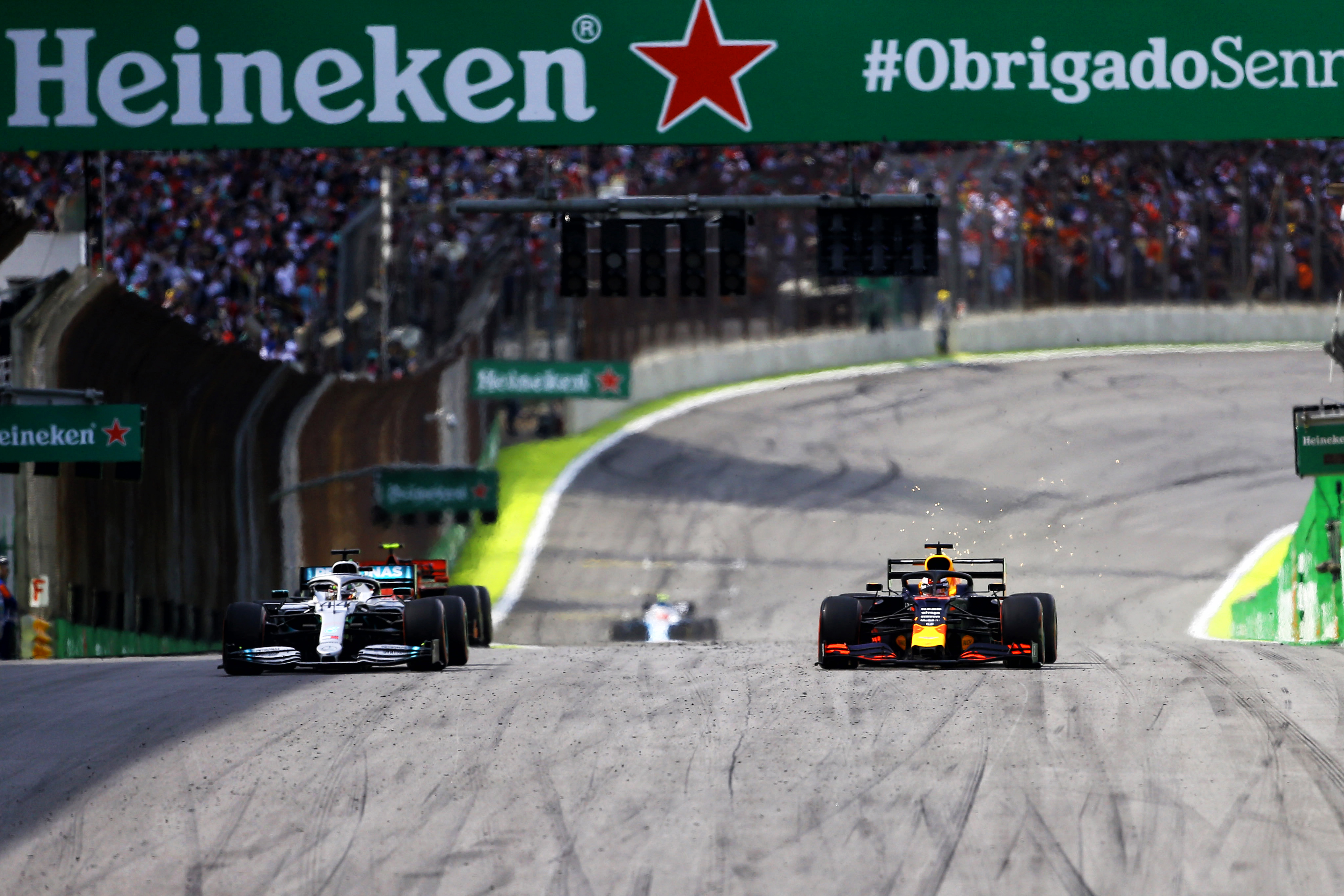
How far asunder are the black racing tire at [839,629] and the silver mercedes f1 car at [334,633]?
300cm

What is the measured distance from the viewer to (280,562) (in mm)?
24922

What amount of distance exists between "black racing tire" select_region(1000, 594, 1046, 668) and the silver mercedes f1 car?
4.39m

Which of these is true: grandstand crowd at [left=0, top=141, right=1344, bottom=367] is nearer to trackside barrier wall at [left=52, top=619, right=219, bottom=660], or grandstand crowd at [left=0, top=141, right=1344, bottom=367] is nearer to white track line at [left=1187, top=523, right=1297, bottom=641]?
white track line at [left=1187, top=523, right=1297, bottom=641]

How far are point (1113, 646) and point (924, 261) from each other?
4044mm

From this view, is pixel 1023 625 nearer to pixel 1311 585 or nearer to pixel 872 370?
pixel 1311 585

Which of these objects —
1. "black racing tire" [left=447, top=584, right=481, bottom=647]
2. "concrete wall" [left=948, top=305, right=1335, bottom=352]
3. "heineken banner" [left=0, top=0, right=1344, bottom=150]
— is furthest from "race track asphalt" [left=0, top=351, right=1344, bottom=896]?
"concrete wall" [left=948, top=305, right=1335, bottom=352]

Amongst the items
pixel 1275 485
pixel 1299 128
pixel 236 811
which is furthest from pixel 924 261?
pixel 1275 485

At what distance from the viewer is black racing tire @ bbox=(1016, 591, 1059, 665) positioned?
14602 millimetres

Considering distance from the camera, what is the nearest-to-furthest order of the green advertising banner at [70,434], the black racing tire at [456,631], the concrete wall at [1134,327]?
1. the black racing tire at [456,631]
2. the green advertising banner at [70,434]
3. the concrete wall at [1134,327]

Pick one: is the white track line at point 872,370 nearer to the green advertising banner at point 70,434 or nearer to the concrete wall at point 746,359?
the concrete wall at point 746,359

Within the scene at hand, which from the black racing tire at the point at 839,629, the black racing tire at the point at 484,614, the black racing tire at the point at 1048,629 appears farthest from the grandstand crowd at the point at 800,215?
the black racing tire at the point at 1048,629

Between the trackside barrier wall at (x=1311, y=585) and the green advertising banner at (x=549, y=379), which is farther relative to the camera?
the green advertising banner at (x=549, y=379)

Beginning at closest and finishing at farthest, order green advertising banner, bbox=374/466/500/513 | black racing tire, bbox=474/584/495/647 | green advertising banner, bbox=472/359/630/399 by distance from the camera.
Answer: black racing tire, bbox=474/584/495/647, green advertising banner, bbox=374/466/500/513, green advertising banner, bbox=472/359/630/399

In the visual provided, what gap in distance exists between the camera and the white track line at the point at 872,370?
3638 cm
